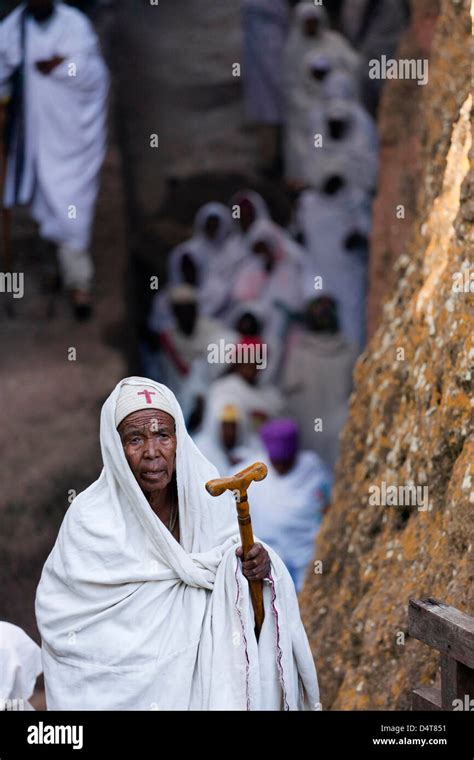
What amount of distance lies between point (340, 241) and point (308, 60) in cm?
168

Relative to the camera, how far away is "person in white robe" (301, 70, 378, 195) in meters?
14.0

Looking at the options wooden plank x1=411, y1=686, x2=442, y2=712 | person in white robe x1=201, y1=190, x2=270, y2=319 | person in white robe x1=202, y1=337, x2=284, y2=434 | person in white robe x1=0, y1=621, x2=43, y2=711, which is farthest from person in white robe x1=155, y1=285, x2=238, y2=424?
wooden plank x1=411, y1=686, x2=442, y2=712

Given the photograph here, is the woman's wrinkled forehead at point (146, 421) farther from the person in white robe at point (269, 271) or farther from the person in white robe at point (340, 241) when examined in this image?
the person in white robe at point (340, 241)

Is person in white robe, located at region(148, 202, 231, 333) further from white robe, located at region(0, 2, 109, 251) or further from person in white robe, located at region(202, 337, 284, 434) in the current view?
person in white robe, located at region(202, 337, 284, 434)

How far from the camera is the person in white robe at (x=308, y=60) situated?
1431cm

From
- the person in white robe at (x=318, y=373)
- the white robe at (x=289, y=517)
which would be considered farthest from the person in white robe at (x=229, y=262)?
the white robe at (x=289, y=517)

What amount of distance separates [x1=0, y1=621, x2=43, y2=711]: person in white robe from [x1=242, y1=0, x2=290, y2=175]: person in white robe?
9.15 m

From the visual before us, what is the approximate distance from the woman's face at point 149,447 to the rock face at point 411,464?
1.39m

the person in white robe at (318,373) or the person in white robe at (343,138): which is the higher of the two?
the person in white robe at (343,138)

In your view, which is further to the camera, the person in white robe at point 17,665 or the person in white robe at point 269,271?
the person in white robe at point 269,271

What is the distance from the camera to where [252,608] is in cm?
549

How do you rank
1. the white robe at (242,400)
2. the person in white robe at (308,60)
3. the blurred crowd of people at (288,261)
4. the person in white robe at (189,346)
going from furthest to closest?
the person in white robe at (308,60) → the person in white robe at (189,346) → the blurred crowd of people at (288,261) → the white robe at (242,400)
